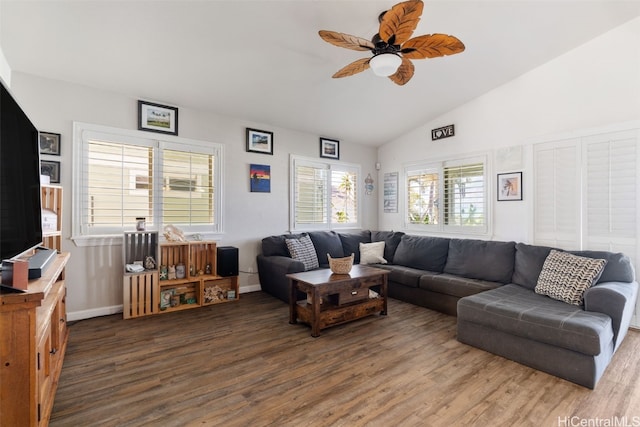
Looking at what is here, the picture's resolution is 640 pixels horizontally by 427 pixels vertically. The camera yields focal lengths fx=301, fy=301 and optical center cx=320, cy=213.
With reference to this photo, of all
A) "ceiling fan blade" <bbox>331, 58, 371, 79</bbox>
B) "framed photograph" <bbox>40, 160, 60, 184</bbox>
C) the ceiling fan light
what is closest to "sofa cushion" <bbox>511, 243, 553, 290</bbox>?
the ceiling fan light

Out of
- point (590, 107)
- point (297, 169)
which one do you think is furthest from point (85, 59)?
point (590, 107)

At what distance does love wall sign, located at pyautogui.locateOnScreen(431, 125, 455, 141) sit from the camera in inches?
187

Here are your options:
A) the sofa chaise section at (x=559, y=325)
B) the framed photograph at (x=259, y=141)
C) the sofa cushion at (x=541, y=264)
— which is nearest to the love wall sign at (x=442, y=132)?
the sofa cushion at (x=541, y=264)

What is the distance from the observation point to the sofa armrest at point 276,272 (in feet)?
12.8

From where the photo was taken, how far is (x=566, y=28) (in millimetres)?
3143

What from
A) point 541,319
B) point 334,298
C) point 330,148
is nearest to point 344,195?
point 330,148

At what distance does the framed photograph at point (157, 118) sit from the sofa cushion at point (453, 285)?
3816 mm

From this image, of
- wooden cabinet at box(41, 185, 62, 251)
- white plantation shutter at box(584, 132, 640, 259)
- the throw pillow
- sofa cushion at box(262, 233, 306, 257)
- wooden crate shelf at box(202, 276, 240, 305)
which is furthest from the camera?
the throw pillow

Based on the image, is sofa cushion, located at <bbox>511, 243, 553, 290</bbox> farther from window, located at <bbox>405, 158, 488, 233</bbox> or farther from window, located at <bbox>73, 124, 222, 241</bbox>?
window, located at <bbox>73, 124, 222, 241</bbox>

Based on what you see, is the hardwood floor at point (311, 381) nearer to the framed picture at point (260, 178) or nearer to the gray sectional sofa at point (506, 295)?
the gray sectional sofa at point (506, 295)

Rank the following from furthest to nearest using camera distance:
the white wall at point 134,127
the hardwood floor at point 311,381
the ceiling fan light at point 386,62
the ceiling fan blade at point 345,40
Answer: the white wall at point 134,127
the ceiling fan light at point 386,62
the ceiling fan blade at point 345,40
the hardwood floor at point 311,381

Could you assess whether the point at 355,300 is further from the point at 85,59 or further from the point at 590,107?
the point at 85,59

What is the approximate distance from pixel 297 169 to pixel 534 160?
337 centimetres

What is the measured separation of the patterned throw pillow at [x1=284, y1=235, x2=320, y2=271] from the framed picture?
0.92m
